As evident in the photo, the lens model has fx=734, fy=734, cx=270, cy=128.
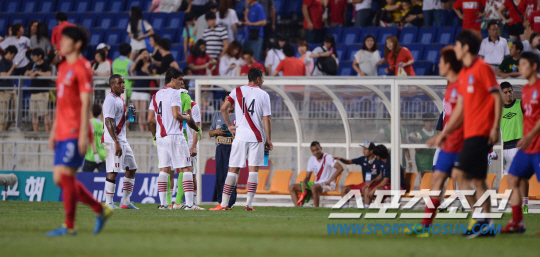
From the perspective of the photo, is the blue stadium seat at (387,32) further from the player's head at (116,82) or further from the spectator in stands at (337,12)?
the player's head at (116,82)

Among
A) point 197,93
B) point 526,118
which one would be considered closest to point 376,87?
point 197,93

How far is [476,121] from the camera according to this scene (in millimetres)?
7676

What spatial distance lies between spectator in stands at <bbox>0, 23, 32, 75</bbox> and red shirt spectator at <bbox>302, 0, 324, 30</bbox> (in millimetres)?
8095

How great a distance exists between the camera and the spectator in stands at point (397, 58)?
1730 centimetres

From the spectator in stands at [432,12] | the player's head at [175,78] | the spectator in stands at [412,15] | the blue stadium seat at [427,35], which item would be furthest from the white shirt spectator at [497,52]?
the player's head at [175,78]

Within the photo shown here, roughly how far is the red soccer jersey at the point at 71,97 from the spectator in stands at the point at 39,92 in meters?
12.1

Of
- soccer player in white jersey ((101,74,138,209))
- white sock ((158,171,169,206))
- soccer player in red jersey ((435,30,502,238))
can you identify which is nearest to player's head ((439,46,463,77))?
soccer player in red jersey ((435,30,502,238))

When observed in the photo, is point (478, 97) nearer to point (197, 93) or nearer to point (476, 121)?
point (476, 121)

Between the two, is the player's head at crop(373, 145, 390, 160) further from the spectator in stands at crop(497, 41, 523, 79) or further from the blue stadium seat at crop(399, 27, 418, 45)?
the blue stadium seat at crop(399, 27, 418, 45)

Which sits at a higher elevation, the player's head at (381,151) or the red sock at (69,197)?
the player's head at (381,151)

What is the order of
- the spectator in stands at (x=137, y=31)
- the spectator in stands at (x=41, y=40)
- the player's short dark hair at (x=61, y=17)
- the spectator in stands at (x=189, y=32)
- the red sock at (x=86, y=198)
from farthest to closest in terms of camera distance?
the spectator in stands at (x=41, y=40) < the spectator in stands at (x=189, y=32) < the spectator in stands at (x=137, y=31) < the player's short dark hair at (x=61, y=17) < the red sock at (x=86, y=198)

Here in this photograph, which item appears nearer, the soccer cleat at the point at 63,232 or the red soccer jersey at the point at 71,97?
the soccer cleat at the point at 63,232

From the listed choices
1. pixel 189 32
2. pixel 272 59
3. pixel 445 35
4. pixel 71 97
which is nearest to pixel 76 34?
pixel 71 97

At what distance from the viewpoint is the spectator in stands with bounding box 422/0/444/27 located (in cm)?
2031
